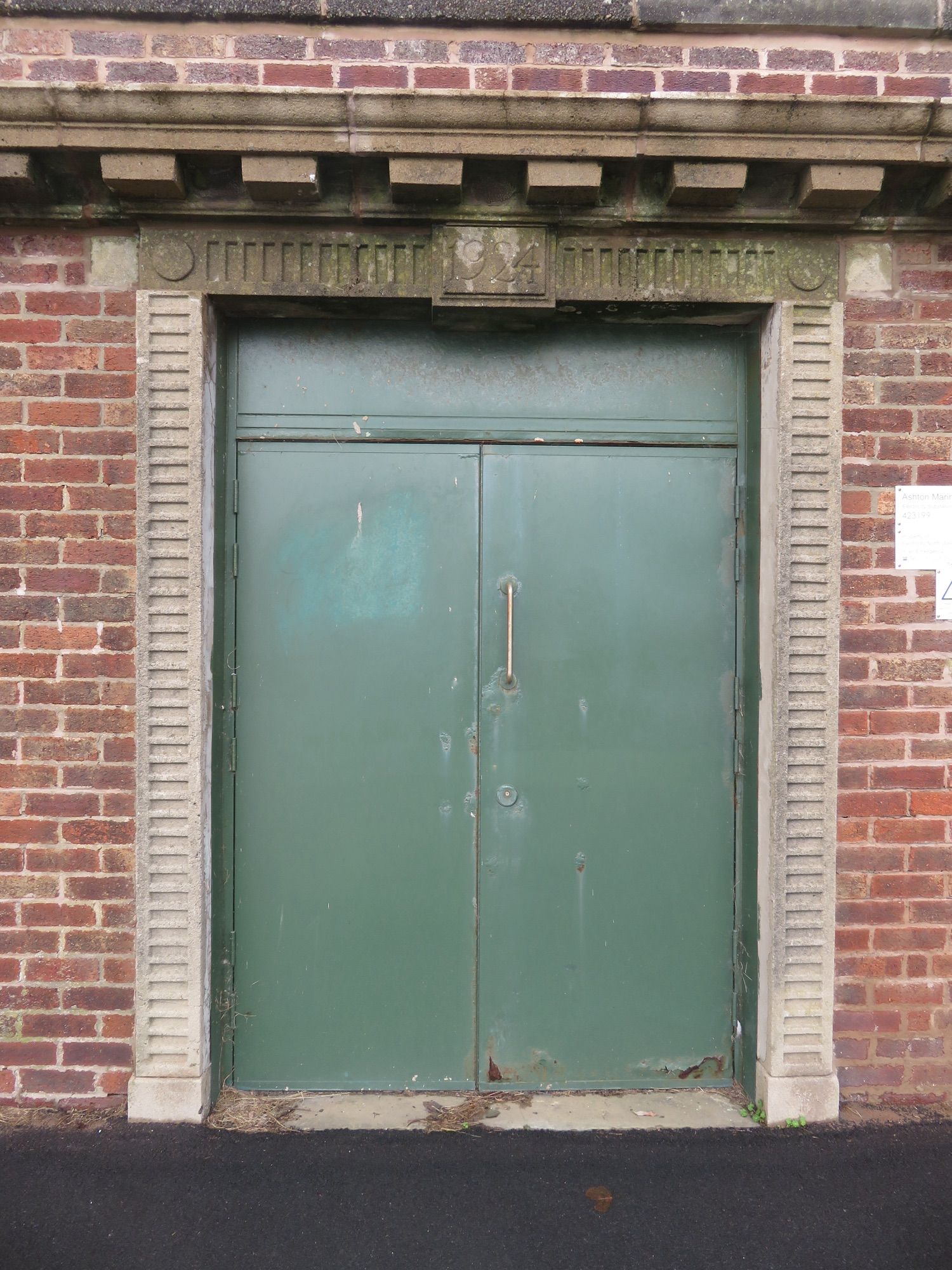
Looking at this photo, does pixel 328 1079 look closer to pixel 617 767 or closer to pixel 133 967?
pixel 133 967

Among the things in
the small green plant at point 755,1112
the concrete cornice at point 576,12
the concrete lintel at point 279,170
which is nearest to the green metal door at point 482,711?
the small green plant at point 755,1112

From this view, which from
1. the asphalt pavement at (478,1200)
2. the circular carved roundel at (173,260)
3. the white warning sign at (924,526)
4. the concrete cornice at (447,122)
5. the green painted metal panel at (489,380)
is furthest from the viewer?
the green painted metal panel at (489,380)

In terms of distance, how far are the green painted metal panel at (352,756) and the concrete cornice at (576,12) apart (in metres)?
1.32

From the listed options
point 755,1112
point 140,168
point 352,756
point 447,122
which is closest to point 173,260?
point 140,168

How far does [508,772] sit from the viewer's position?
2.81m

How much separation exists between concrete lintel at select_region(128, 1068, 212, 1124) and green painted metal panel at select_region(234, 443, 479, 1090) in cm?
23

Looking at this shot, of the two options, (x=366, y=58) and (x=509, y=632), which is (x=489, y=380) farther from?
(x=366, y=58)

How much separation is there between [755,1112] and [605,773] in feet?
4.18

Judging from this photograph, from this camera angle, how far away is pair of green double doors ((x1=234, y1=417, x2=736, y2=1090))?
2795 millimetres

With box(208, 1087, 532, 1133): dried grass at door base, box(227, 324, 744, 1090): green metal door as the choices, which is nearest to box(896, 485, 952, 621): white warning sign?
box(227, 324, 744, 1090): green metal door

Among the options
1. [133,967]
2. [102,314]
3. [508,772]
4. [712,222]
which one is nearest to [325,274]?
[102,314]

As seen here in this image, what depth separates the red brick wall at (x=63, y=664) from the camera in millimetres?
2604

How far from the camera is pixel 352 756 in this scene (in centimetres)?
280

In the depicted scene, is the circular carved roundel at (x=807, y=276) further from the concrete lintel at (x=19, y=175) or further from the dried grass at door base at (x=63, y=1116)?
the dried grass at door base at (x=63, y=1116)
